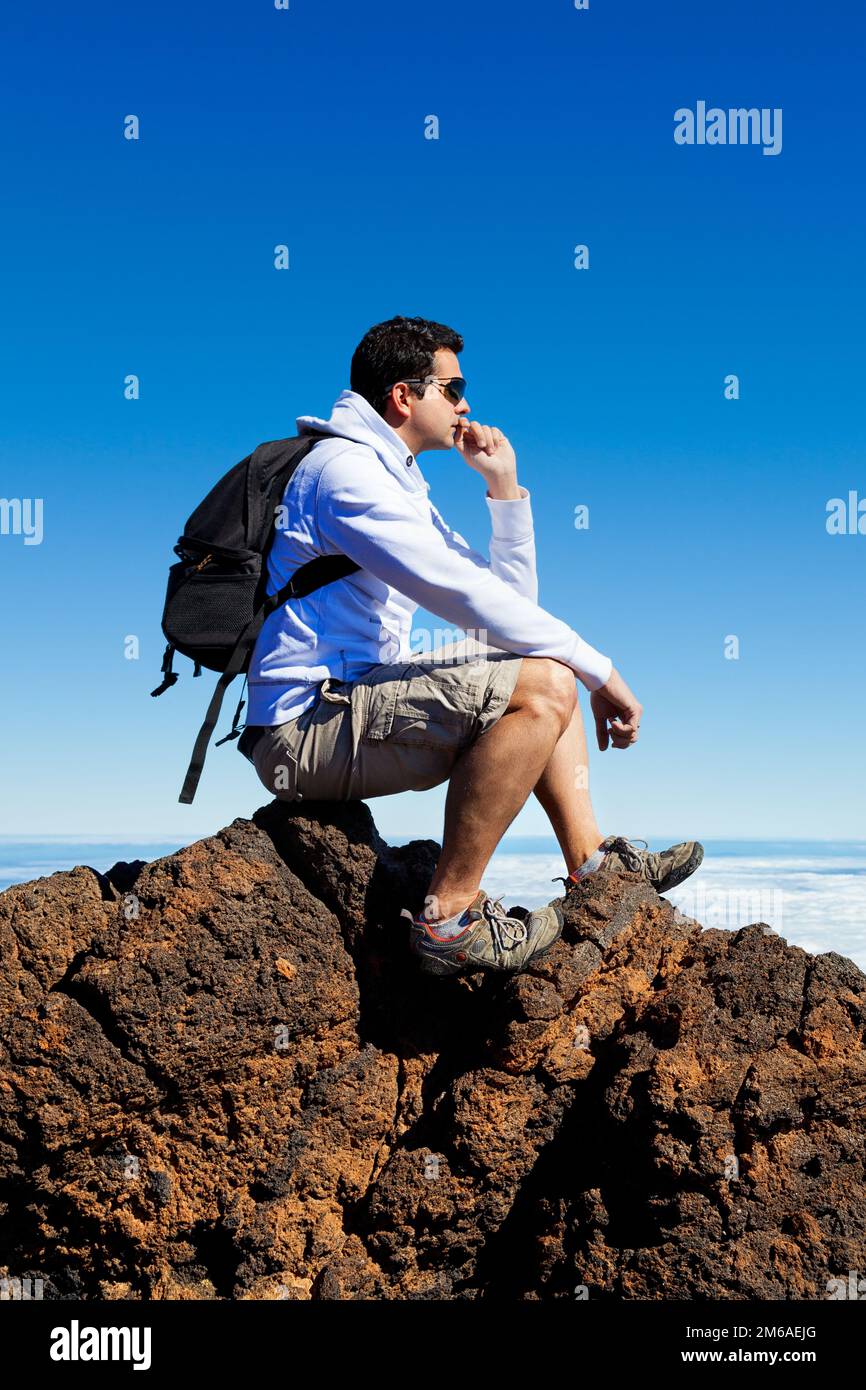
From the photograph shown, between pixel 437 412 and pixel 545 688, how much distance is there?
146cm

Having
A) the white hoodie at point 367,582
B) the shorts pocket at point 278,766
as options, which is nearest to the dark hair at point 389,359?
the white hoodie at point 367,582

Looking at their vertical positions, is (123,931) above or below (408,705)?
below

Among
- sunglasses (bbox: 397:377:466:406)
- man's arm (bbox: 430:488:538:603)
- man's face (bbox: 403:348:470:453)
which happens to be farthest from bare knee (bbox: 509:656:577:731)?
sunglasses (bbox: 397:377:466:406)

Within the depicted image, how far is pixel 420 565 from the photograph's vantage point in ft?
17.2

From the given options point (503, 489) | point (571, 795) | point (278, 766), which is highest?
point (503, 489)

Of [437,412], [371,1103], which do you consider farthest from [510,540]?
[371,1103]

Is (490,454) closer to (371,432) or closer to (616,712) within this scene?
(371,432)

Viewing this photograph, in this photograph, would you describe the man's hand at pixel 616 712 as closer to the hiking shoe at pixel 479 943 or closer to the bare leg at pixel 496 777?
the bare leg at pixel 496 777

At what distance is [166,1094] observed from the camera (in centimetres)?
518

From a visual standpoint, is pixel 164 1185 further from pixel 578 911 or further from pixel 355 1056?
pixel 578 911

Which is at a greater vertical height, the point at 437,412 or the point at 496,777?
the point at 437,412
